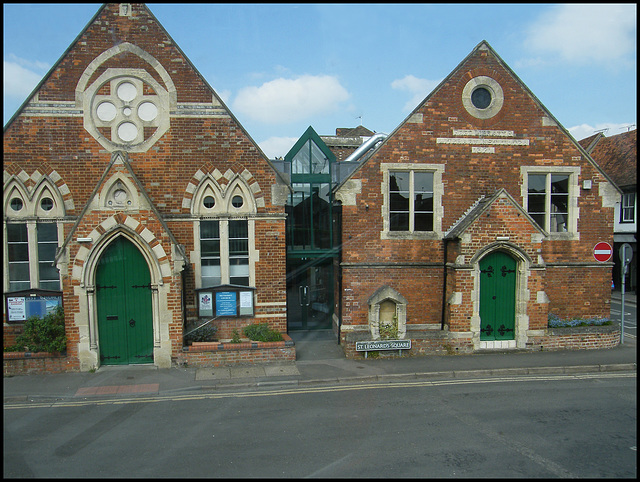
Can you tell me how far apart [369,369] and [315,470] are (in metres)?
4.90

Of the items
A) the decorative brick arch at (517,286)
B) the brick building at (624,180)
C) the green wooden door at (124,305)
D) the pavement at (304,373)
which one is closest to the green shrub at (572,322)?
the pavement at (304,373)

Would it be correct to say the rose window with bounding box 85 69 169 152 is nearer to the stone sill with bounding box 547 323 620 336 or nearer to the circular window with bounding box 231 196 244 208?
the circular window with bounding box 231 196 244 208

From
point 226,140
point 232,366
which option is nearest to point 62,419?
point 232,366

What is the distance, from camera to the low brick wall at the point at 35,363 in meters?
10.4

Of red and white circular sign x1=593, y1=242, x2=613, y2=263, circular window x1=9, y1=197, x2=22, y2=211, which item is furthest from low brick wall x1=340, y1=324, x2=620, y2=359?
circular window x1=9, y1=197, x2=22, y2=211

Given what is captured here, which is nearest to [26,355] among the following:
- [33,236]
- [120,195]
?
[33,236]

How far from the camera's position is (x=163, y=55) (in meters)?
12.0

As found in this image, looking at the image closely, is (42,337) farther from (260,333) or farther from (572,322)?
(572,322)

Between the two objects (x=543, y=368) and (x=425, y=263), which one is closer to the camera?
(x=543, y=368)

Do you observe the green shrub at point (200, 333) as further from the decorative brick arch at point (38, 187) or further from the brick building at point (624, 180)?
the brick building at point (624, 180)

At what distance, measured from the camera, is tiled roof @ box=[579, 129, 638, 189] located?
2505 centimetres

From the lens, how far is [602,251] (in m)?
13.6

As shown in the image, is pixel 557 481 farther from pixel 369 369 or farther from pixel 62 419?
pixel 62 419

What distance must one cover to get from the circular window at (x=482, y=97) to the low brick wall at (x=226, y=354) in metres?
8.70
